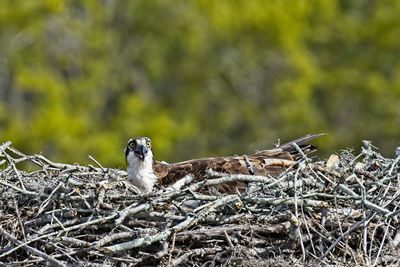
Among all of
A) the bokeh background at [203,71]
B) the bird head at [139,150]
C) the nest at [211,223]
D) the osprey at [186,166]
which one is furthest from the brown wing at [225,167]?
the bokeh background at [203,71]

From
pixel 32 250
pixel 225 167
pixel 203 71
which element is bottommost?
pixel 32 250

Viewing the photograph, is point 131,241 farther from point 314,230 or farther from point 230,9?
point 230,9

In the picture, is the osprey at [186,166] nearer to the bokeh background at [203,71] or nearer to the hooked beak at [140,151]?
the hooked beak at [140,151]

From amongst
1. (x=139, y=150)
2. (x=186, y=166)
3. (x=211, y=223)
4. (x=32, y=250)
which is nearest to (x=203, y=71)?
(x=139, y=150)

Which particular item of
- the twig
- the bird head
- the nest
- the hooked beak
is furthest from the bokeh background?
the twig

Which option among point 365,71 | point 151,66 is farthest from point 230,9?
point 365,71

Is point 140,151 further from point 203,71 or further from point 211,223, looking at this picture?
point 203,71

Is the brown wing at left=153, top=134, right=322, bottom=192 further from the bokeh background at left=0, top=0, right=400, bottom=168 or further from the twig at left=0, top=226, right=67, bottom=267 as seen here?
the bokeh background at left=0, top=0, right=400, bottom=168

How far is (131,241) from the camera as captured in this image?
16.2 ft

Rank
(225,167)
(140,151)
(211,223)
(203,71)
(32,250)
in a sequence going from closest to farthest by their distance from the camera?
(32,250), (211,223), (225,167), (140,151), (203,71)

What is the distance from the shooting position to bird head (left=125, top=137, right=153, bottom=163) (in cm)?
664

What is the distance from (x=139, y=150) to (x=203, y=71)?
66.5ft

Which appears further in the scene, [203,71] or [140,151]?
[203,71]

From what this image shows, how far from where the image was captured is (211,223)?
5195mm
